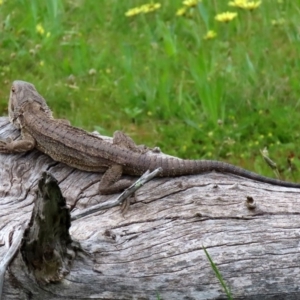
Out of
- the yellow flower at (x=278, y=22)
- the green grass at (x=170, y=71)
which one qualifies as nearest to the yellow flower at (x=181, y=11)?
the green grass at (x=170, y=71)

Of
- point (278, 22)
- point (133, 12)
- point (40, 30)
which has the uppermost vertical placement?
point (40, 30)

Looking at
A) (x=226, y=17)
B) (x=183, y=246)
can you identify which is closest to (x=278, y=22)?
(x=226, y=17)

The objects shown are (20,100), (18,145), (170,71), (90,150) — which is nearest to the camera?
(90,150)

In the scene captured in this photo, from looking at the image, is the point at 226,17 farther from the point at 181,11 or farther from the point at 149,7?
the point at 149,7

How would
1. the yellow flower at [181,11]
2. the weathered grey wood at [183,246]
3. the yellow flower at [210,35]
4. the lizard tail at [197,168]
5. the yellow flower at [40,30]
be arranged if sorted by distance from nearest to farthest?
1. the weathered grey wood at [183,246]
2. the lizard tail at [197,168]
3. the yellow flower at [210,35]
4. the yellow flower at [40,30]
5. the yellow flower at [181,11]

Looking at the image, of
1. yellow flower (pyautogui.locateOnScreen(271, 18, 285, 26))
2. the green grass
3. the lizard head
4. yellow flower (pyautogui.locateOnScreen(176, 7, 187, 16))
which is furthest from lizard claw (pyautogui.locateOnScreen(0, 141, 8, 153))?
yellow flower (pyautogui.locateOnScreen(271, 18, 285, 26))

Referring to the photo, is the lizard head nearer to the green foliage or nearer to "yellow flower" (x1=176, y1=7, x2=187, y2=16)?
the green foliage

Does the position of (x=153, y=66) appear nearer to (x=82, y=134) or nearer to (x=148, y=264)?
(x=82, y=134)

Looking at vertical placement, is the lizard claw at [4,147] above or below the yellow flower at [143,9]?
above

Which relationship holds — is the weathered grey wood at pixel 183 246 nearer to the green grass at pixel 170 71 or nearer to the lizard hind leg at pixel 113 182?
the lizard hind leg at pixel 113 182
